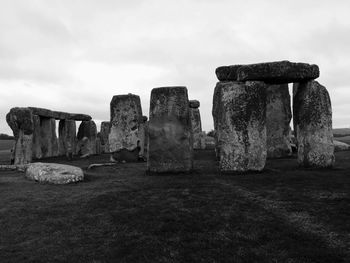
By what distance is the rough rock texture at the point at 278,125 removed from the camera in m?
17.1

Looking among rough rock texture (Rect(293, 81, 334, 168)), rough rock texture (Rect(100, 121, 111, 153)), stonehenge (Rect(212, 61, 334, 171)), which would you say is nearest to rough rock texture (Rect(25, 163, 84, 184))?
stonehenge (Rect(212, 61, 334, 171))

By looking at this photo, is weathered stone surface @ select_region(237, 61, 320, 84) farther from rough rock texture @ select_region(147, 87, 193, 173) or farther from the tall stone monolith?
the tall stone monolith

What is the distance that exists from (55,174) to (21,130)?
7.04 metres

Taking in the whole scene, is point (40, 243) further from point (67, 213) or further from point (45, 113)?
point (45, 113)

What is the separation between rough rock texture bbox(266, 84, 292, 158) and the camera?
17.1 m

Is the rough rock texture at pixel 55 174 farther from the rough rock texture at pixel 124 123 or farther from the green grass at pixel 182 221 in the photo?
the rough rock texture at pixel 124 123

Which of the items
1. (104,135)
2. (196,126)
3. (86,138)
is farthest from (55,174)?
(104,135)

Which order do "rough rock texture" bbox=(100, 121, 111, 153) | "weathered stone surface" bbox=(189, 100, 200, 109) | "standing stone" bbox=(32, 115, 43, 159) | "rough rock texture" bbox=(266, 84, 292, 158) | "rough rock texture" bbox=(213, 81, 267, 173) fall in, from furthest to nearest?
"rough rock texture" bbox=(100, 121, 111, 153)
"weathered stone surface" bbox=(189, 100, 200, 109)
"standing stone" bbox=(32, 115, 43, 159)
"rough rock texture" bbox=(266, 84, 292, 158)
"rough rock texture" bbox=(213, 81, 267, 173)

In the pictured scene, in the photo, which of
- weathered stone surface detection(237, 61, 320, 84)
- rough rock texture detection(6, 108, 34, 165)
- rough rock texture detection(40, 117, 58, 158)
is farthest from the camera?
rough rock texture detection(40, 117, 58, 158)

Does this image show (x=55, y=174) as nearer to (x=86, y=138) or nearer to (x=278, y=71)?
(x=278, y=71)

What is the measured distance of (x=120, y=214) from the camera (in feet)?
23.6

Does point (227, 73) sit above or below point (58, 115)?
above

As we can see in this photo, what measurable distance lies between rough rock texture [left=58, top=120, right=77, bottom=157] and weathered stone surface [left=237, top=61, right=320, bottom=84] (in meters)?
16.4

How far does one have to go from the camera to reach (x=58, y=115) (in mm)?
24375
